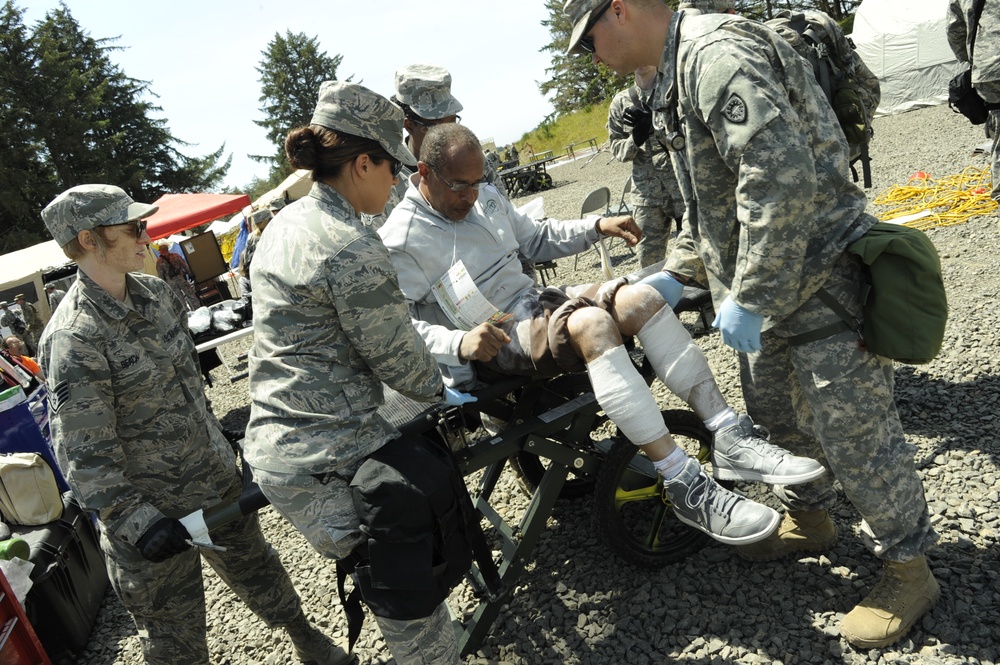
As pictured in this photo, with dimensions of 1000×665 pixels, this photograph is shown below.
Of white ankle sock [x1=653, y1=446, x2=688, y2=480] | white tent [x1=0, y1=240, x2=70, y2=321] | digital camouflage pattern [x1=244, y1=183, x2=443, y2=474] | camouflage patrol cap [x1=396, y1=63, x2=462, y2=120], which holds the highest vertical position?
white tent [x1=0, y1=240, x2=70, y2=321]

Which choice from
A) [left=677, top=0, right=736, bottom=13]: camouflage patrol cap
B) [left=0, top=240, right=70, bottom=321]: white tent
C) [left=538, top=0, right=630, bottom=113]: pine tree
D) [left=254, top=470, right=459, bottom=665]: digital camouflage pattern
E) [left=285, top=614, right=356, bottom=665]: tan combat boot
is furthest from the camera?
[left=538, top=0, right=630, bottom=113]: pine tree

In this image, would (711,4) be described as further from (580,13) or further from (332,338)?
(332,338)

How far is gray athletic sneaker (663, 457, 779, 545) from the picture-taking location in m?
2.28

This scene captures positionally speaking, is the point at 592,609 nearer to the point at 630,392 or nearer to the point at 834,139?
the point at 630,392

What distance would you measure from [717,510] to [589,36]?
1735mm

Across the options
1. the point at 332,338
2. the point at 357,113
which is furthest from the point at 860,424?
the point at 357,113

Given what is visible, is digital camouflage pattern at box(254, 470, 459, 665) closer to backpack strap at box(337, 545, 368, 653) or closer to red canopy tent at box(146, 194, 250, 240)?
backpack strap at box(337, 545, 368, 653)

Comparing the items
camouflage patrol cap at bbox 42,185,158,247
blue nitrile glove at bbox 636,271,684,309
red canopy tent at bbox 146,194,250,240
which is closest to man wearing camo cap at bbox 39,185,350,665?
camouflage patrol cap at bbox 42,185,158,247

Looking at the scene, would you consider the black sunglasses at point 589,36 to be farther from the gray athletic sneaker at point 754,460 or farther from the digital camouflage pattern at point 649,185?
the digital camouflage pattern at point 649,185

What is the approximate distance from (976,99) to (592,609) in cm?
425

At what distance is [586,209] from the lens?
6.74 meters

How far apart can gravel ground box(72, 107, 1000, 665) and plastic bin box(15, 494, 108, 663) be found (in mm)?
135

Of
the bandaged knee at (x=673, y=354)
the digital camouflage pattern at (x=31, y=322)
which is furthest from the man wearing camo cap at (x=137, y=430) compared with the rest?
the digital camouflage pattern at (x=31, y=322)

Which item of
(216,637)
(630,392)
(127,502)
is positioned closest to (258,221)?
(216,637)
